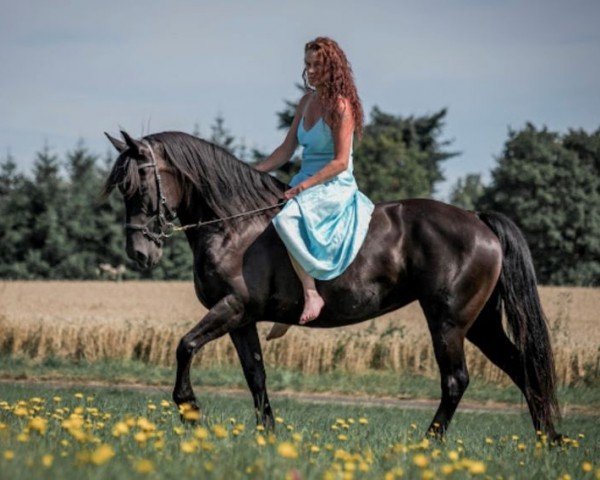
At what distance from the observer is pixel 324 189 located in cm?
778

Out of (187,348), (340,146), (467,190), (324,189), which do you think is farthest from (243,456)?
(467,190)

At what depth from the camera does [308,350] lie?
763 inches

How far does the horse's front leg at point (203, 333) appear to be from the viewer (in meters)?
7.22

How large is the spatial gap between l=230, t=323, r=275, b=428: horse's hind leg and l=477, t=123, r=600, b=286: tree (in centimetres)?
5607

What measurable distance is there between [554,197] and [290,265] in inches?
2396

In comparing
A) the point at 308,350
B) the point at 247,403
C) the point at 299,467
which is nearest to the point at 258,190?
the point at 299,467

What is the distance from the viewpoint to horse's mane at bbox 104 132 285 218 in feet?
25.3

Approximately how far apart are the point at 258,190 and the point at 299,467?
3685 mm

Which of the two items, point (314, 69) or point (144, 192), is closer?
point (144, 192)

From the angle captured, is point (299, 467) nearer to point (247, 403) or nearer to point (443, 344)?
point (443, 344)

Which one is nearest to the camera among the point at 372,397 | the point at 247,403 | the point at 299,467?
the point at 299,467

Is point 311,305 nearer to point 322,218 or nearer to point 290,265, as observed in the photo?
point 290,265

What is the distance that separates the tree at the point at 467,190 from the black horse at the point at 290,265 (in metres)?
93.6

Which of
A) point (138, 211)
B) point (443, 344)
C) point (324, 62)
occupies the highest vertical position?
point (324, 62)
